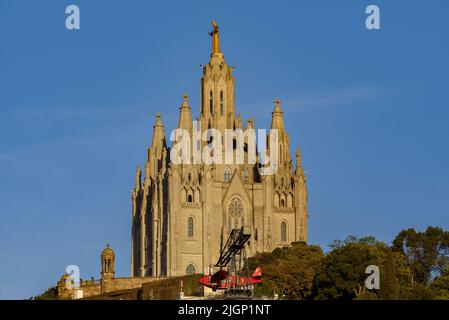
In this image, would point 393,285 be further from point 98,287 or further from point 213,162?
point 213,162

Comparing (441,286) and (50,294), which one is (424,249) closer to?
(441,286)

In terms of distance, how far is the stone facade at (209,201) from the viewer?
169 m

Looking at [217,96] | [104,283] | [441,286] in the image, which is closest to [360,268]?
[441,286]

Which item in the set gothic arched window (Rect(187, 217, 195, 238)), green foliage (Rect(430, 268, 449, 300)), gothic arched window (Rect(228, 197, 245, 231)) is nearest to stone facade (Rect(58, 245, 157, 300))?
gothic arched window (Rect(187, 217, 195, 238))

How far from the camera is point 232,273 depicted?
12400 cm

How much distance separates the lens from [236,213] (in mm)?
173125

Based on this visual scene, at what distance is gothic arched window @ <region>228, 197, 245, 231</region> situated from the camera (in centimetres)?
17250

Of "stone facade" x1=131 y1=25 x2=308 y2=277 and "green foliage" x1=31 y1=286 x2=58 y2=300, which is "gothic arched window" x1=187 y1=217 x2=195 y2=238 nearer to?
"stone facade" x1=131 y1=25 x2=308 y2=277

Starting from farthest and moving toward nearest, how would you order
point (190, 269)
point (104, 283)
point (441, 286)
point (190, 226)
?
point (190, 226), point (190, 269), point (104, 283), point (441, 286)

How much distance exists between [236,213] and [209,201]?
3.78m

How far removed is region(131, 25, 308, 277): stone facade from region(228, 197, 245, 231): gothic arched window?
63 millimetres

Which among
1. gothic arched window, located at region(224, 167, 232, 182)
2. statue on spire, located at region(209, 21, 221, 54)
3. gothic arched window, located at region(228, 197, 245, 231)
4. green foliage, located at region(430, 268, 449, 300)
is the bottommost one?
green foliage, located at region(430, 268, 449, 300)

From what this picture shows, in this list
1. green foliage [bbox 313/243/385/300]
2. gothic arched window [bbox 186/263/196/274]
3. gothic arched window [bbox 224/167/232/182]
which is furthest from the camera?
gothic arched window [bbox 224/167/232/182]
